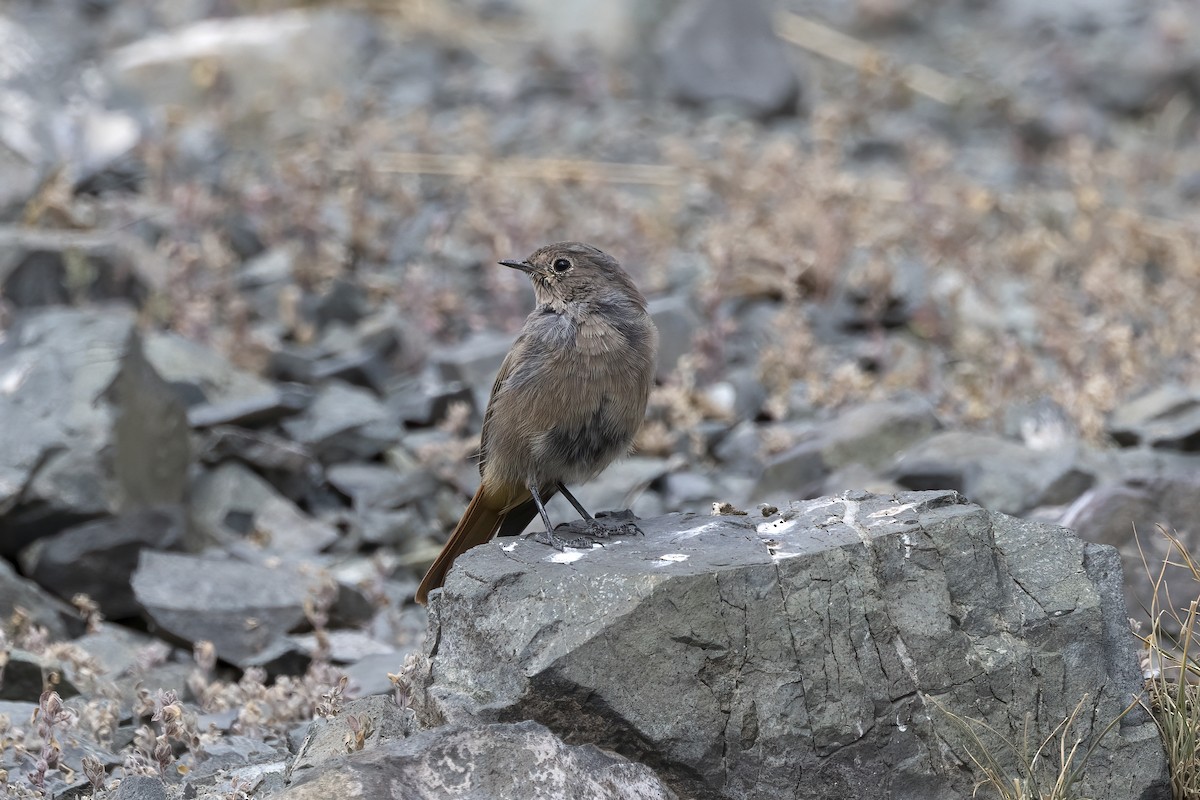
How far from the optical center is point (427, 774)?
136 inches

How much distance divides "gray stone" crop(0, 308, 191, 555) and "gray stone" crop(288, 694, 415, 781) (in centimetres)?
251

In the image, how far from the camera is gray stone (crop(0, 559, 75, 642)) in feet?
18.3

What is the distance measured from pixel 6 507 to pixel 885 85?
874 cm

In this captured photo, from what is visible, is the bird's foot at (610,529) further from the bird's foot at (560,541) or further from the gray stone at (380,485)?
the gray stone at (380,485)

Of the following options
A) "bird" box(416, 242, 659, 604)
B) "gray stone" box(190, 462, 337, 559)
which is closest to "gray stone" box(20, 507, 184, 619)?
"gray stone" box(190, 462, 337, 559)

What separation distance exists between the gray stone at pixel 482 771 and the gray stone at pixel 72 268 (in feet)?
17.0

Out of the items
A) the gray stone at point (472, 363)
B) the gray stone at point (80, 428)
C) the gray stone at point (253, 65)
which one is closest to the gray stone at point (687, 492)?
the gray stone at point (472, 363)

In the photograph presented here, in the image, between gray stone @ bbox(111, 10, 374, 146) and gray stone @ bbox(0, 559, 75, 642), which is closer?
gray stone @ bbox(0, 559, 75, 642)

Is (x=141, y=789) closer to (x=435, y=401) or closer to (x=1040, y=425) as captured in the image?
(x=435, y=401)

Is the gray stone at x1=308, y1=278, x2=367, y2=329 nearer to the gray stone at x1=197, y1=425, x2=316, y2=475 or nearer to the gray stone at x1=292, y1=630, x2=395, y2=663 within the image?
the gray stone at x1=197, y1=425, x2=316, y2=475

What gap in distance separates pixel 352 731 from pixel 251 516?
3149 mm

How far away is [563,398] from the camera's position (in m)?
4.90

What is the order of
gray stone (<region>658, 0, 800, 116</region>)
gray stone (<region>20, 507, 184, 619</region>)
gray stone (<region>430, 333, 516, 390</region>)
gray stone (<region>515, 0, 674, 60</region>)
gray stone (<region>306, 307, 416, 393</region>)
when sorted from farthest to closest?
1. gray stone (<region>515, 0, 674, 60</region>)
2. gray stone (<region>658, 0, 800, 116</region>)
3. gray stone (<region>306, 307, 416, 393</region>)
4. gray stone (<region>430, 333, 516, 390</region>)
5. gray stone (<region>20, 507, 184, 619</region>)

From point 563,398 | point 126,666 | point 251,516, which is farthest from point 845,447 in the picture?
point 126,666
